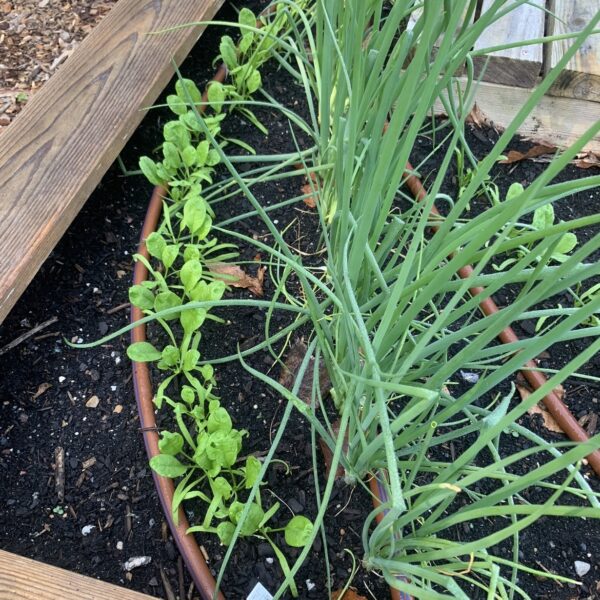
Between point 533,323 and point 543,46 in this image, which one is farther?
point 543,46

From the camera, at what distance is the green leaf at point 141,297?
3.26ft

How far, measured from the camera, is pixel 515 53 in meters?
1.40

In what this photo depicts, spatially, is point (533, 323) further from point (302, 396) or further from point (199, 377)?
point (199, 377)

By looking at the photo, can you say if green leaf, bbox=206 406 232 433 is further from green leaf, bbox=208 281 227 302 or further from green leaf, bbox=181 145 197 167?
green leaf, bbox=181 145 197 167

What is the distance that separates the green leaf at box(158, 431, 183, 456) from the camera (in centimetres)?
87

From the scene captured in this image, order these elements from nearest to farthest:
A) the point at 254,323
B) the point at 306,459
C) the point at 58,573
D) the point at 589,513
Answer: the point at 589,513, the point at 58,573, the point at 306,459, the point at 254,323

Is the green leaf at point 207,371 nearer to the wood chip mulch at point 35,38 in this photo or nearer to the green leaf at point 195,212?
the green leaf at point 195,212

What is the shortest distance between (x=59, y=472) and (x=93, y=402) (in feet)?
0.42

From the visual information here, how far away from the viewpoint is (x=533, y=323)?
1.19 metres

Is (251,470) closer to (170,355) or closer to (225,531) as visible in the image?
(225,531)

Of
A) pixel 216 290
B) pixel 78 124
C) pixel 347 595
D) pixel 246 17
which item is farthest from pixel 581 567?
pixel 246 17

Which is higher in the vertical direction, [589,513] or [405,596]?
[589,513]

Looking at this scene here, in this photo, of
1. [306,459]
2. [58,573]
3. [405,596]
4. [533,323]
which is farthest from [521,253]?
[58,573]

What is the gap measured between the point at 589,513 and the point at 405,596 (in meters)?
0.38
